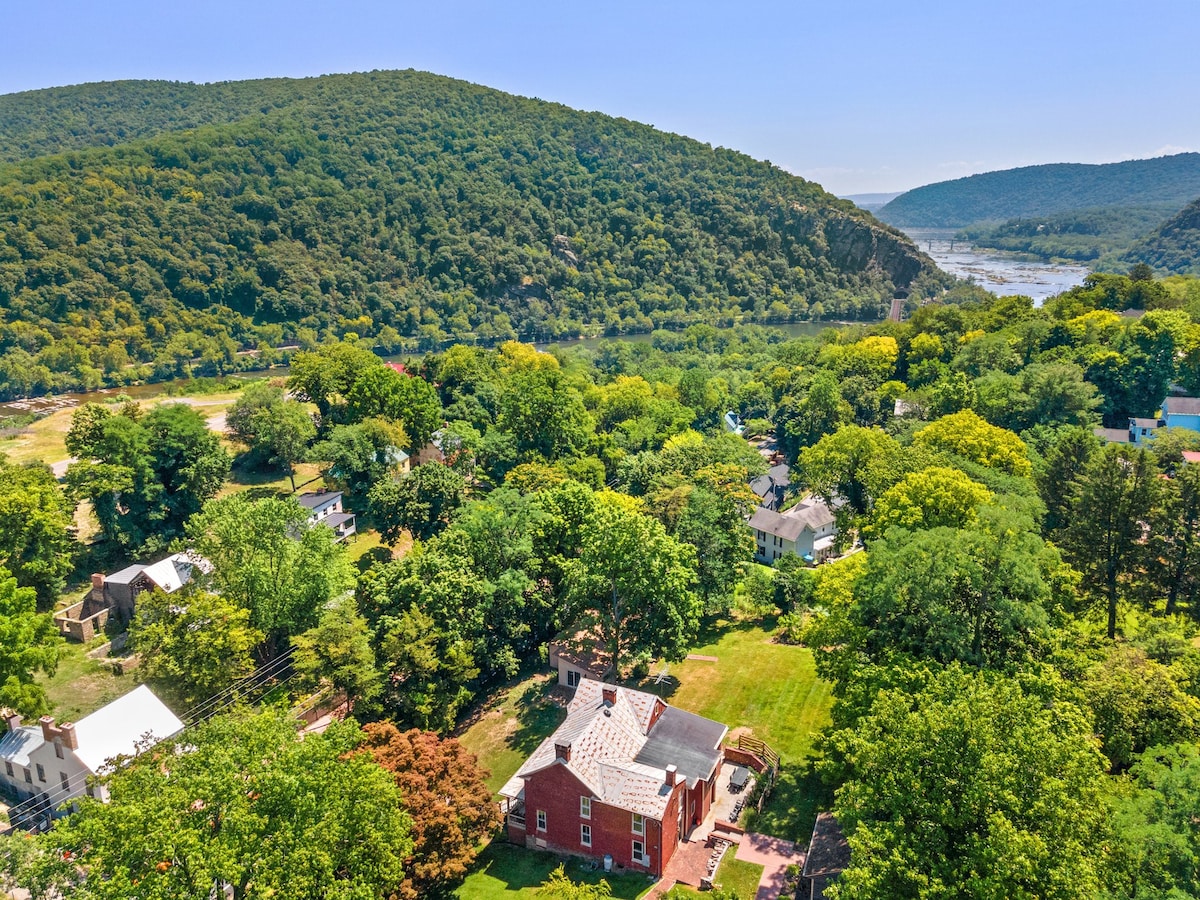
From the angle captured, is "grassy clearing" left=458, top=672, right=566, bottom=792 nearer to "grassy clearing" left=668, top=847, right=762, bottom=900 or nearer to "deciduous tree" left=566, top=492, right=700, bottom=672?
"deciduous tree" left=566, top=492, right=700, bottom=672

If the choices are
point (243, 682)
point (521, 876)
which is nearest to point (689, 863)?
point (521, 876)

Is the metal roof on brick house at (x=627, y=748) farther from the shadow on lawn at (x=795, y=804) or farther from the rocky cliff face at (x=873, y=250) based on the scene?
the rocky cliff face at (x=873, y=250)

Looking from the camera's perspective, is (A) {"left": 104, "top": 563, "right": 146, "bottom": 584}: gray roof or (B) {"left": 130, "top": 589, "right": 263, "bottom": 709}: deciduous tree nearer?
(B) {"left": 130, "top": 589, "right": 263, "bottom": 709}: deciduous tree

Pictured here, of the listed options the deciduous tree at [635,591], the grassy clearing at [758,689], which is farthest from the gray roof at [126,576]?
the grassy clearing at [758,689]

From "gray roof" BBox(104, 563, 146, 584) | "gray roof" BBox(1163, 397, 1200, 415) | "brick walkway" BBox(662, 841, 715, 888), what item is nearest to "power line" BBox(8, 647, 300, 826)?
"gray roof" BBox(104, 563, 146, 584)

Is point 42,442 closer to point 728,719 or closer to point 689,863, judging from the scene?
point 728,719

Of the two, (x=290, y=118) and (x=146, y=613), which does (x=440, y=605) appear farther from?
(x=290, y=118)

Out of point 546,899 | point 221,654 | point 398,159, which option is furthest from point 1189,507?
point 398,159
